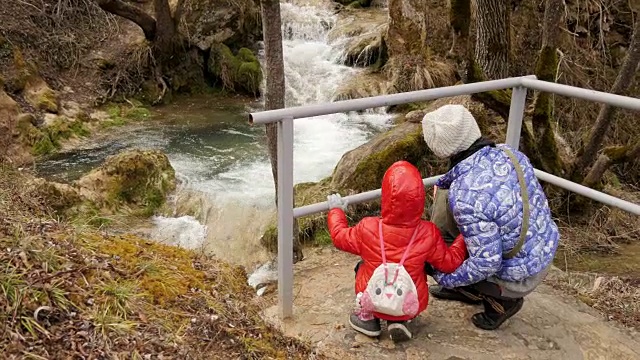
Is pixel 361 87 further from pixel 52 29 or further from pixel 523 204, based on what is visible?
pixel 523 204

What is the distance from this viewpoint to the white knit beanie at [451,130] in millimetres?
2656

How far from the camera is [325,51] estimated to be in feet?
41.9

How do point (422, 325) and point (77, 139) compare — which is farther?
point (77, 139)

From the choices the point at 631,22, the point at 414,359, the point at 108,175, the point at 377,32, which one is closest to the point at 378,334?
the point at 414,359

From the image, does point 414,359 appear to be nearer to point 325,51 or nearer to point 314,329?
point 314,329

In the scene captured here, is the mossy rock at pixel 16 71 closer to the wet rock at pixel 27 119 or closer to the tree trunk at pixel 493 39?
the wet rock at pixel 27 119

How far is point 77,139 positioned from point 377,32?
6.48 m

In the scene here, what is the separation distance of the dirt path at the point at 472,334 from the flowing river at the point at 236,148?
7.25ft

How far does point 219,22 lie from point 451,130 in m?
10.0

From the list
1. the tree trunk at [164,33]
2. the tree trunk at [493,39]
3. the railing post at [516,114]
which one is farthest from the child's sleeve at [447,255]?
the tree trunk at [164,33]

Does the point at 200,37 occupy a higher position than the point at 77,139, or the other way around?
the point at 200,37

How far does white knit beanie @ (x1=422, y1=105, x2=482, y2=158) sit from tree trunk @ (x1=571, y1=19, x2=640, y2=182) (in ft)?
10.2

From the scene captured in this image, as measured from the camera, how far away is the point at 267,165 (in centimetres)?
845

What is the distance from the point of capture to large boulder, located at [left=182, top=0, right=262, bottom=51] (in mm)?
11602
